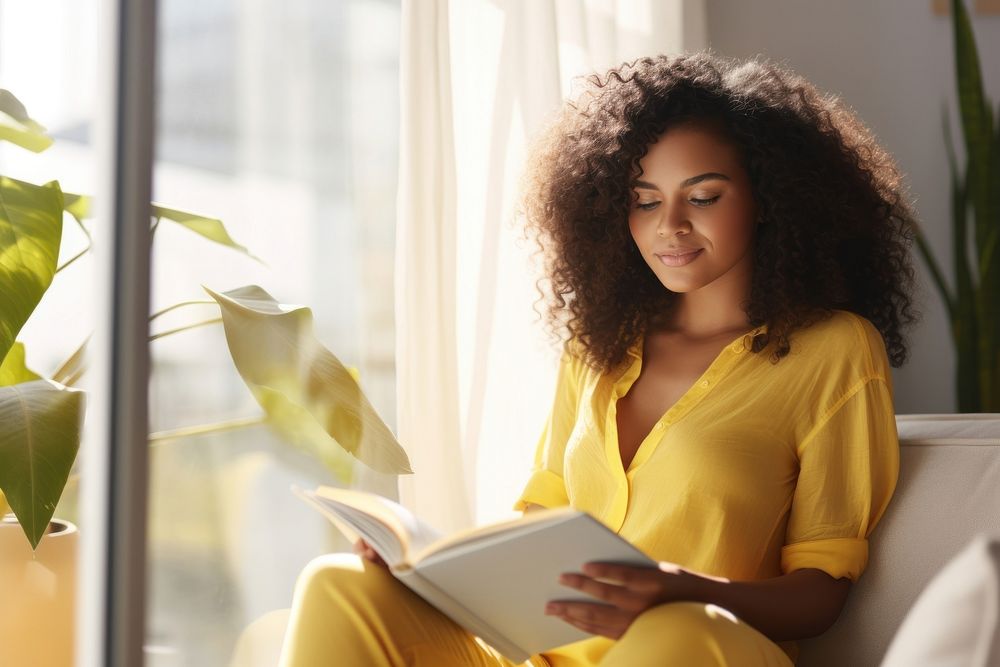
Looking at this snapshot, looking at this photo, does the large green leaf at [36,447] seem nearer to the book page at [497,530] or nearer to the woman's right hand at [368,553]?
the woman's right hand at [368,553]

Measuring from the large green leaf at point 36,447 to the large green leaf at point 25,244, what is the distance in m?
0.08

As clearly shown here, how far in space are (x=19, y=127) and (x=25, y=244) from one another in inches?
6.8

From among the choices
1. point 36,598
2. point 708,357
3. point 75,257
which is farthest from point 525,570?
point 75,257

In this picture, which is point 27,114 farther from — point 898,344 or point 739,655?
point 898,344

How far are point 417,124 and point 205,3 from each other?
1.28 feet

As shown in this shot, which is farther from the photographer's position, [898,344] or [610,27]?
[610,27]

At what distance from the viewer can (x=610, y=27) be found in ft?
7.25

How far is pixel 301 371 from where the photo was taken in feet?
4.57

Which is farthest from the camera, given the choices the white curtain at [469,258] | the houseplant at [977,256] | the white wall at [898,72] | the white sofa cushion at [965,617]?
the white wall at [898,72]

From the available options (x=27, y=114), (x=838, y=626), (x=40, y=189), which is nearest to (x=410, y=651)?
(x=838, y=626)

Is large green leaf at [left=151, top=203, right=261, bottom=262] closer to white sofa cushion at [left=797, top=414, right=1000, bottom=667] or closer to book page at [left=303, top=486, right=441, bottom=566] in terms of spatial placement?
book page at [left=303, top=486, right=441, bottom=566]

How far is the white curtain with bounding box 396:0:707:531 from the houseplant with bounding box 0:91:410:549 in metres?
0.29

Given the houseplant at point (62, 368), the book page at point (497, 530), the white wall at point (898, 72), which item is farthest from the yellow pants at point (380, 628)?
the white wall at point (898, 72)

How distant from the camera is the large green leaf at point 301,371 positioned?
1385mm
